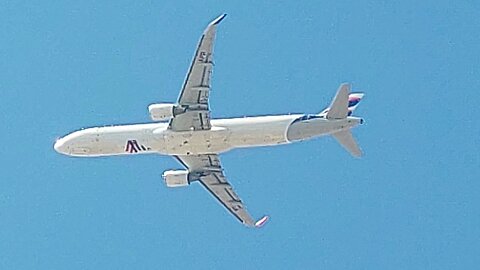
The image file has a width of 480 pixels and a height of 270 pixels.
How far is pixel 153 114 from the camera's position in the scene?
96.7m

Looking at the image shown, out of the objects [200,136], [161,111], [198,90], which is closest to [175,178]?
[200,136]

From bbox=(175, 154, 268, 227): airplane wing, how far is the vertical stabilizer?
47.6ft

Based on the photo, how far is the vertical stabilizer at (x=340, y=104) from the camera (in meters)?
92.8

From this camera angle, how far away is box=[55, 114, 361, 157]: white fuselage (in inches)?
3718

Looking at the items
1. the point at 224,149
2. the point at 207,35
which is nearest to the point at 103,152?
the point at 224,149

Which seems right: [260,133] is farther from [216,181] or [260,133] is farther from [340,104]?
[216,181]

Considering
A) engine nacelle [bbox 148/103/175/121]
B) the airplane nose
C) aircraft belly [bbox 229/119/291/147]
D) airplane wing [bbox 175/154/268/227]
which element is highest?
engine nacelle [bbox 148/103/175/121]

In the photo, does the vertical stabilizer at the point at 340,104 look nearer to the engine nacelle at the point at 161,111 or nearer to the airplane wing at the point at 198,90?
the airplane wing at the point at 198,90

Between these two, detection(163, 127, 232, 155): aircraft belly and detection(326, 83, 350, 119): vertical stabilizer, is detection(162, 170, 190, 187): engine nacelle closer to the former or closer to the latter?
detection(163, 127, 232, 155): aircraft belly

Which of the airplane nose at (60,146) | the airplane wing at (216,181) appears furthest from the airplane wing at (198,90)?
the airplane nose at (60,146)

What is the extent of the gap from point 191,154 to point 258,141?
5820 mm

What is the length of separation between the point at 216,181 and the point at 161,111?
11.7 meters

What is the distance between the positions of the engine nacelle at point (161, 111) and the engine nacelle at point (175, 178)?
7.51 m

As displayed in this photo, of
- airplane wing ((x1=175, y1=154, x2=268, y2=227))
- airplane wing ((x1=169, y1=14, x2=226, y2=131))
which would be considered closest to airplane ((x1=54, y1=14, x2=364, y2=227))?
airplane wing ((x1=169, y1=14, x2=226, y2=131))
